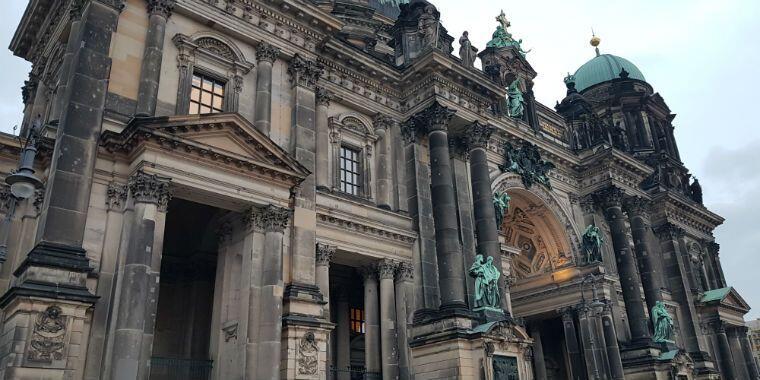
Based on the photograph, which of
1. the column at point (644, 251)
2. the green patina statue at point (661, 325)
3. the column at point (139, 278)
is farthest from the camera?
the column at point (644, 251)

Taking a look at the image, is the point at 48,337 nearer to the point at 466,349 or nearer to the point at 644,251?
the point at 466,349

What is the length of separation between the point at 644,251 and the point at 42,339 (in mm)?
30351

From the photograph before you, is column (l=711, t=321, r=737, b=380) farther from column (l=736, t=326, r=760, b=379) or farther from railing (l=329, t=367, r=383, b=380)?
railing (l=329, t=367, r=383, b=380)

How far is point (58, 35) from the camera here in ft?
69.2

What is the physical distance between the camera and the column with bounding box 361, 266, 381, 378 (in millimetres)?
22297

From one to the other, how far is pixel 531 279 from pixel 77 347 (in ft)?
82.5

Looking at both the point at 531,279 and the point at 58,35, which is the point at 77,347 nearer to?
the point at 58,35

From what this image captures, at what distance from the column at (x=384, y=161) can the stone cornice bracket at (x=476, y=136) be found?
3347mm

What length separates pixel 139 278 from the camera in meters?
15.3

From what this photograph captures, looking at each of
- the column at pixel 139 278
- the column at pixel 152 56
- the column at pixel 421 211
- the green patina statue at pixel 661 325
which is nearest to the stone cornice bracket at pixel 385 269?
the column at pixel 421 211

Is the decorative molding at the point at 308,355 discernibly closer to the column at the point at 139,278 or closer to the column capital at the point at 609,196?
the column at the point at 139,278

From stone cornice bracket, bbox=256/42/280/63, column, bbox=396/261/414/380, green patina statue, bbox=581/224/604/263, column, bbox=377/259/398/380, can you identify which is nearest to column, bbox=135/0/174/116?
stone cornice bracket, bbox=256/42/280/63

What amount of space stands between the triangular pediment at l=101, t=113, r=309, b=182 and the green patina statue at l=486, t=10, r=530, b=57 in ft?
62.1

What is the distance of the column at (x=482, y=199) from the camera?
2459 centimetres
